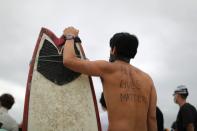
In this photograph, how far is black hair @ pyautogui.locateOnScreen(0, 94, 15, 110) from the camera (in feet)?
21.2

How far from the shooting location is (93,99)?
4.88 m

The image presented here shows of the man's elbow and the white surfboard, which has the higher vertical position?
the man's elbow

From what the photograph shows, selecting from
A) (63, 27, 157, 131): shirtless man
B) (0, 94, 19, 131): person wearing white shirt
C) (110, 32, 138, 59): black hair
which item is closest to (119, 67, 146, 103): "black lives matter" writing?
(63, 27, 157, 131): shirtless man

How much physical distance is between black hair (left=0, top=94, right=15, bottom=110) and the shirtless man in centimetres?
219

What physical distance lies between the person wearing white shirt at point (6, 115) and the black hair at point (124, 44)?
2312 millimetres

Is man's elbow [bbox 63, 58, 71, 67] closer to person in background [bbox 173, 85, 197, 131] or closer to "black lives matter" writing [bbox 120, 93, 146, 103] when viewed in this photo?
"black lives matter" writing [bbox 120, 93, 146, 103]

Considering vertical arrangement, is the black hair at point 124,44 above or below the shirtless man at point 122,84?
above

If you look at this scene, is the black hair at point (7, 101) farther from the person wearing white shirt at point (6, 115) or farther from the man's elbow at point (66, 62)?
the man's elbow at point (66, 62)

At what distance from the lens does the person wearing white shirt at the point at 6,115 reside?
19.9 ft

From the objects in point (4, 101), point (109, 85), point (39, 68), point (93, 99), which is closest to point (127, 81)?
point (109, 85)

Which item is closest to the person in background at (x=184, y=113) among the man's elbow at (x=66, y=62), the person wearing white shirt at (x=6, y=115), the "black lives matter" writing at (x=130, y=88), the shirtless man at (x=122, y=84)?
the shirtless man at (x=122, y=84)

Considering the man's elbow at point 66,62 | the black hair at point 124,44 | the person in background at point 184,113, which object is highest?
the black hair at point 124,44

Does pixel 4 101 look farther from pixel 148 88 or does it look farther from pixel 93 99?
pixel 148 88

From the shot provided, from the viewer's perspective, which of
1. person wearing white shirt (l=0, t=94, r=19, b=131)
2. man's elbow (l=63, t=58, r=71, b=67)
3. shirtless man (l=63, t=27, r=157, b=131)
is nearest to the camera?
shirtless man (l=63, t=27, r=157, b=131)
